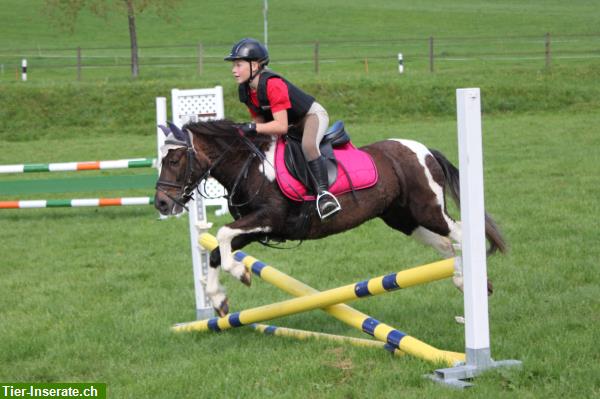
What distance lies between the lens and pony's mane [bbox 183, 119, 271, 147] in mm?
6250

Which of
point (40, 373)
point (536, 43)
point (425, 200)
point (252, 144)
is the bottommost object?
point (40, 373)

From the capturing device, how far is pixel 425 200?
6672mm

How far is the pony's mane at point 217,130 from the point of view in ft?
20.5

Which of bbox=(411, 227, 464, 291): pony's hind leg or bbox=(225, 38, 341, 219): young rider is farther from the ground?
bbox=(225, 38, 341, 219): young rider

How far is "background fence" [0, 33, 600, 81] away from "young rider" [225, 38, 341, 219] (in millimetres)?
23970

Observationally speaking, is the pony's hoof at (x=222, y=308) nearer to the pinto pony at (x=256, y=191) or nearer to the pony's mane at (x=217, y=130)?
the pinto pony at (x=256, y=191)

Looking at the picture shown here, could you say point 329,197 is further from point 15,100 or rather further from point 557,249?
point 15,100

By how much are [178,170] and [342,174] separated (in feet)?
3.81

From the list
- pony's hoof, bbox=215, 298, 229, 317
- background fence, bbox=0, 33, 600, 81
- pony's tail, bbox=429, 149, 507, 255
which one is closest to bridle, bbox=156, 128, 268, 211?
pony's hoof, bbox=215, 298, 229, 317

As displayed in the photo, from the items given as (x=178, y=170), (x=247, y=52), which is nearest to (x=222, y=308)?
(x=178, y=170)

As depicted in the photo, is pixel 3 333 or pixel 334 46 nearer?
pixel 3 333

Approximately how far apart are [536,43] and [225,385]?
43.2 metres

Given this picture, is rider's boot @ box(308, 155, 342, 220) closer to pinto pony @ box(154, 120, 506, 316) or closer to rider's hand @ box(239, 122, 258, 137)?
pinto pony @ box(154, 120, 506, 316)

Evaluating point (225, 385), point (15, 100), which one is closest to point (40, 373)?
point (225, 385)
